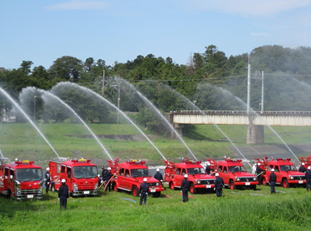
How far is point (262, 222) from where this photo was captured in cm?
2098

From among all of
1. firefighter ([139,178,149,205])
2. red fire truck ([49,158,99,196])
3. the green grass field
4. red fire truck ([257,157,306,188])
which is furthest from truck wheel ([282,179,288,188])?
red fire truck ([49,158,99,196])

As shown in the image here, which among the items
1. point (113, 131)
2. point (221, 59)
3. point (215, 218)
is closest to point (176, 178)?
point (215, 218)

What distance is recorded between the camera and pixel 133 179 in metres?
33.2

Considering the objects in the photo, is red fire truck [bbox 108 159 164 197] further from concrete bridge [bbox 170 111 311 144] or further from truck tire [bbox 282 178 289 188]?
concrete bridge [bbox 170 111 311 144]

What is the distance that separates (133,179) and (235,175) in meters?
→ 8.66

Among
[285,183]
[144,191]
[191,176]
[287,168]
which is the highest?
[287,168]

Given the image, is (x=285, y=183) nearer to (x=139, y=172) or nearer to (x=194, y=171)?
(x=194, y=171)

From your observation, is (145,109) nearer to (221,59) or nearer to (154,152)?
(154,152)

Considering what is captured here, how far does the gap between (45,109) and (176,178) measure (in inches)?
2417

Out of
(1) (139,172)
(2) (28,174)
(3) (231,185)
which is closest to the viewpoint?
(2) (28,174)

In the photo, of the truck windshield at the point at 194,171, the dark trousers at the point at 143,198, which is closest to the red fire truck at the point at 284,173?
the truck windshield at the point at 194,171

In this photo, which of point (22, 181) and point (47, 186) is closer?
point (22, 181)

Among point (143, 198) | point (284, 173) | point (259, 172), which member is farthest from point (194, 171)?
point (143, 198)

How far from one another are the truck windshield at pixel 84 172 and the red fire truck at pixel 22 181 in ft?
8.06
